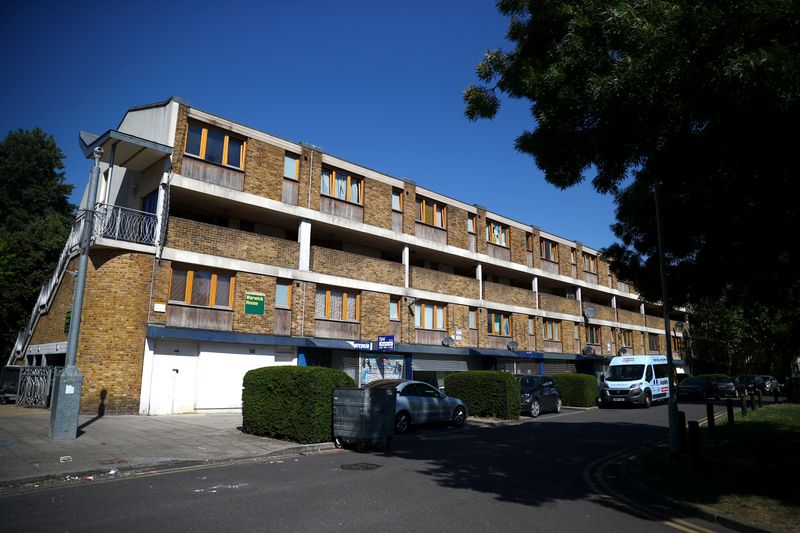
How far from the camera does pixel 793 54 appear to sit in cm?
561

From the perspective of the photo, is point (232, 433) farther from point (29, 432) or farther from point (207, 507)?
point (207, 507)

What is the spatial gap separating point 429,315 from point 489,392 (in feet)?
26.3

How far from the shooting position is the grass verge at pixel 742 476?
6734mm

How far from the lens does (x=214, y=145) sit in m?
20.9

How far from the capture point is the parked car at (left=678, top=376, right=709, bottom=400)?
32688mm

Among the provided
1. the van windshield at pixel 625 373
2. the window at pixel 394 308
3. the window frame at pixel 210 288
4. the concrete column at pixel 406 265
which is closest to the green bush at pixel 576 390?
the van windshield at pixel 625 373

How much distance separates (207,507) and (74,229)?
17.5 m

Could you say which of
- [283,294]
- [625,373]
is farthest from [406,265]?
[625,373]

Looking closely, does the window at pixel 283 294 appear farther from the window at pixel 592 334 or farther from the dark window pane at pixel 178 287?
the window at pixel 592 334

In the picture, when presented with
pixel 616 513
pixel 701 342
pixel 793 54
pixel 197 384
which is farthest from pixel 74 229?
pixel 701 342

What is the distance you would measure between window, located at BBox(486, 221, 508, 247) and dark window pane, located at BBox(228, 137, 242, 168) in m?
15.6

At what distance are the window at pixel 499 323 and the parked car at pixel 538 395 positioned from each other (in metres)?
7.08

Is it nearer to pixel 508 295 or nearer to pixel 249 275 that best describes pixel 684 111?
pixel 249 275

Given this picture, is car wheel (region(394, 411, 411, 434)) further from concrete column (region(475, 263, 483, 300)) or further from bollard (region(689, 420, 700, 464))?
concrete column (region(475, 263, 483, 300))
